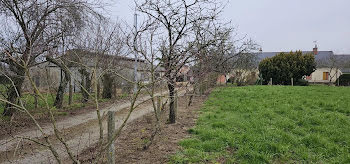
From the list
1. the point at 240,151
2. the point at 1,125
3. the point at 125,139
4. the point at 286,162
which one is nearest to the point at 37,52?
the point at 1,125

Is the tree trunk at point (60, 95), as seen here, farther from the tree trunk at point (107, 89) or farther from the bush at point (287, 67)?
the bush at point (287, 67)

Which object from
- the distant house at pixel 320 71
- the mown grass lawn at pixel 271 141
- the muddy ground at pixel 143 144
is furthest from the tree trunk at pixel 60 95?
the distant house at pixel 320 71

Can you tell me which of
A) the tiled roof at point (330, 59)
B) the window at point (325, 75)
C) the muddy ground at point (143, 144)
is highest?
the tiled roof at point (330, 59)

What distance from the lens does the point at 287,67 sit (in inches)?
931

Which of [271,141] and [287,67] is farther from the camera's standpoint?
[287,67]

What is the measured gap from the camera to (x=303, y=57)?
23469 millimetres

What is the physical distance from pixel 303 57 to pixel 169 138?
23284mm

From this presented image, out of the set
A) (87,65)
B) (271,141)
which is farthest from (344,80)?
(87,65)

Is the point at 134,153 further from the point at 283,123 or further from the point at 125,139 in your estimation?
the point at 283,123

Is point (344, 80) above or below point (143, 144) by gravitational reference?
above

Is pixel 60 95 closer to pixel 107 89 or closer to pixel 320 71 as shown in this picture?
pixel 107 89

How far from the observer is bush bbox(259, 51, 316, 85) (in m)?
23.2

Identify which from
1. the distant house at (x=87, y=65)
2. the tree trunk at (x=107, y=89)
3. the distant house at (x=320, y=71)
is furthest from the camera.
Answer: the distant house at (x=320, y=71)

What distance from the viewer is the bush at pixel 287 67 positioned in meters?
23.2
